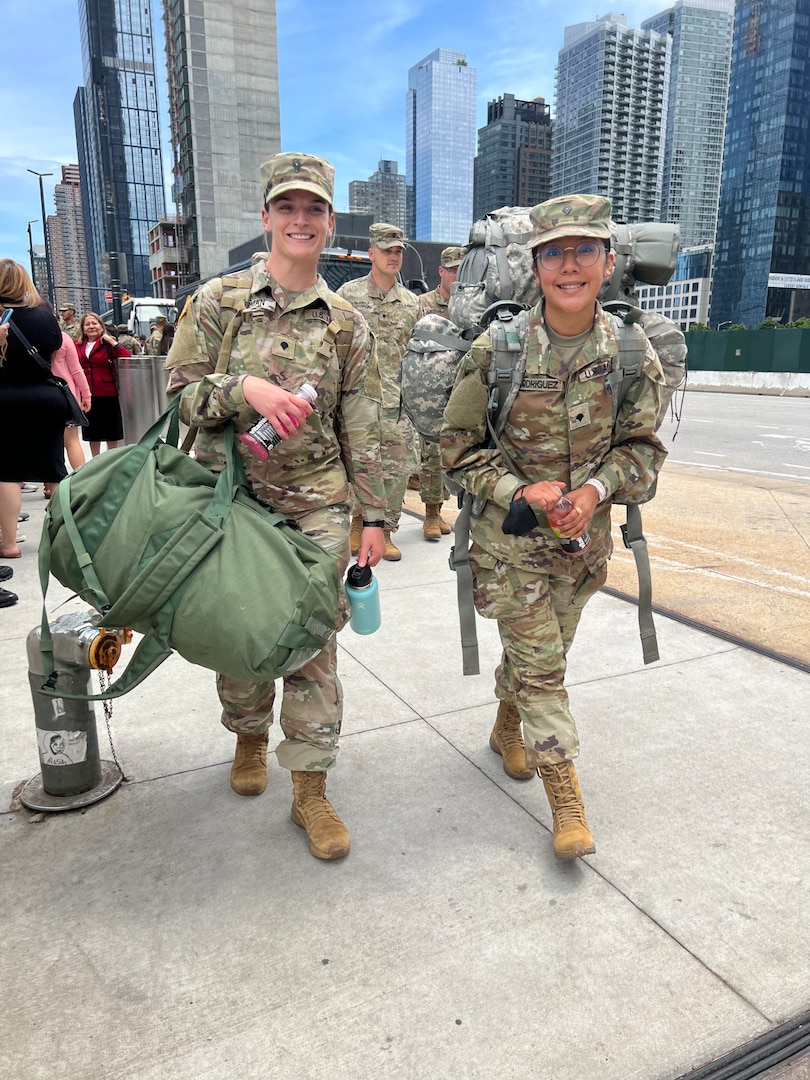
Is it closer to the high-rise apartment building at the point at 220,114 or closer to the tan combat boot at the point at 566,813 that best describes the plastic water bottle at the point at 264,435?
the tan combat boot at the point at 566,813

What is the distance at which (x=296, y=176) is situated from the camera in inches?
93.3

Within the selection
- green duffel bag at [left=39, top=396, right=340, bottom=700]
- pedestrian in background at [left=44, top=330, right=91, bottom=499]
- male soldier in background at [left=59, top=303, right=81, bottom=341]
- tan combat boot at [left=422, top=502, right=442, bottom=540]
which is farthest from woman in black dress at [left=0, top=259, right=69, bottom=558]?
male soldier in background at [left=59, top=303, right=81, bottom=341]

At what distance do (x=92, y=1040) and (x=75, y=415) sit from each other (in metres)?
4.57

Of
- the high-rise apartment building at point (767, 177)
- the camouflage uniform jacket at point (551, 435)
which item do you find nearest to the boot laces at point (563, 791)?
the camouflage uniform jacket at point (551, 435)

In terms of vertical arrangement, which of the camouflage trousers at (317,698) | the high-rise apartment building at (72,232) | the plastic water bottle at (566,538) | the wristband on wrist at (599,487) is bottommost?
the camouflage trousers at (317,698)

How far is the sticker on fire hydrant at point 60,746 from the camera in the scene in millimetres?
2670

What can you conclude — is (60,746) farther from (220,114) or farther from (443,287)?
(220,114)

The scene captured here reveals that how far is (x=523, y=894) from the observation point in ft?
7.47

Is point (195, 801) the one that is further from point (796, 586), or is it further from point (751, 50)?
point (751, 50)

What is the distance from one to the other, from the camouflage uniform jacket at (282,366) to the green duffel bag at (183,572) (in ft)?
0.99

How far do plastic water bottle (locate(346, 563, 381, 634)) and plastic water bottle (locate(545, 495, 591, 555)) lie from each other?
60cm

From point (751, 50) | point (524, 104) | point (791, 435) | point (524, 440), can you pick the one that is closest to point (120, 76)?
point (524, 104)

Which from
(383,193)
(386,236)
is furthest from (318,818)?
(383,193)

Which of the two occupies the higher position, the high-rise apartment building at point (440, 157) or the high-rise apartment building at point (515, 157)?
the high-rise apartment building at point (440, 157)
